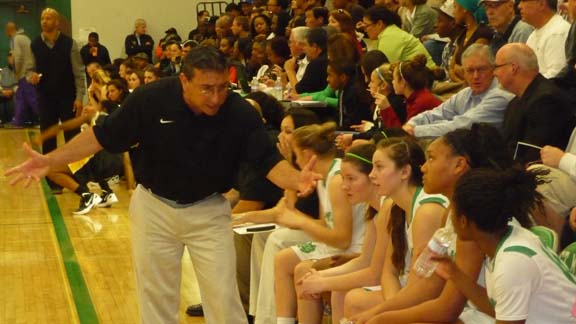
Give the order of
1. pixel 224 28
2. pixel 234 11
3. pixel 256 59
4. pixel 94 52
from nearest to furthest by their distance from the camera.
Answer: pixel 256 59, pixel 224 28, pixel 234 11, pixel 94 52

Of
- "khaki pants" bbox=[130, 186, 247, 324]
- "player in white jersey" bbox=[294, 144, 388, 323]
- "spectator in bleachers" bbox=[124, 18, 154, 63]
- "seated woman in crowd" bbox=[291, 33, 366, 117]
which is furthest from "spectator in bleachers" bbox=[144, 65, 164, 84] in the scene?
"spectator in bleachers" bbox=[124, 18, 154, 63]

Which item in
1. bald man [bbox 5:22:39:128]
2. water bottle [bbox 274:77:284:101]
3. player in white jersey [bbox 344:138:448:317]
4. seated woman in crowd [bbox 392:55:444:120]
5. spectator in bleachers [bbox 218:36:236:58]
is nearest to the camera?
player in white jersey [bbox 344:138:448:317]

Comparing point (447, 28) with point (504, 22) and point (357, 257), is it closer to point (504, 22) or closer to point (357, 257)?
point (504, 22)

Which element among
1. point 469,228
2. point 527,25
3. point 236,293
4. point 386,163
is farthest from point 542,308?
point 527,25

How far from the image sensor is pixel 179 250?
5.04m

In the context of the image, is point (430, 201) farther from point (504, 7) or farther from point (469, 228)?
point (504, 7)

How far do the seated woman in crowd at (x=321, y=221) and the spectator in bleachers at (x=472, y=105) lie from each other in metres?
0.72

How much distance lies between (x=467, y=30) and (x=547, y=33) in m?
1.53

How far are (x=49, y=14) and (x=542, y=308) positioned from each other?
332 inches

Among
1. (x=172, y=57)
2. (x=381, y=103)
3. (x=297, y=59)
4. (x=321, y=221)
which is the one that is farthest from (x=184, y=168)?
(x=172, y=57)

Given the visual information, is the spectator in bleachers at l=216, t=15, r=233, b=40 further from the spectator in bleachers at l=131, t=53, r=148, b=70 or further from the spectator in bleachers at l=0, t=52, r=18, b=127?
the spectator in bleachers at l=0, t=52, r=18, b=127

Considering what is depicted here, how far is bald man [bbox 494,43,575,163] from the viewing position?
17.4ft

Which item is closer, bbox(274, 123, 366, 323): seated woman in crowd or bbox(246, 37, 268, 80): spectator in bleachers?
bbox(274, 123, 366, 323): seated woman in crowd

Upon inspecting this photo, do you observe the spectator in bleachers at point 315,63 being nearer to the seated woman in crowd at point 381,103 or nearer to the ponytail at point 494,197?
the seated woman in crowd at point 381,103
